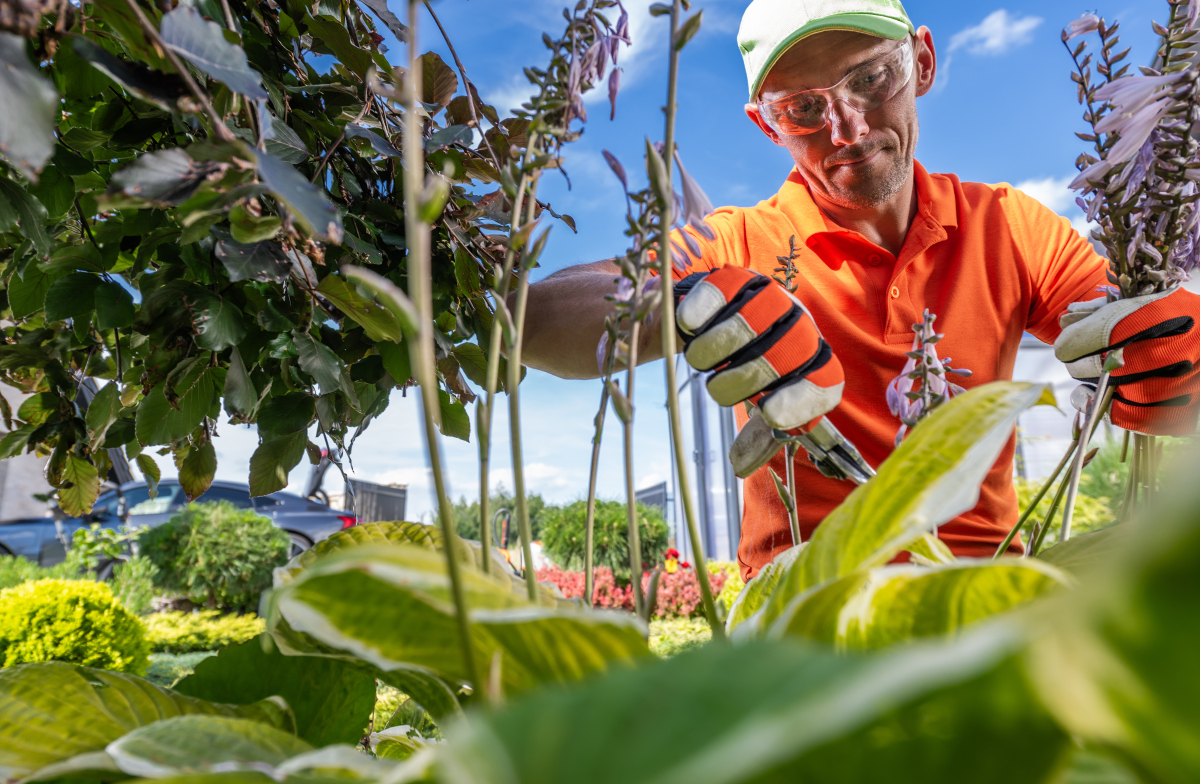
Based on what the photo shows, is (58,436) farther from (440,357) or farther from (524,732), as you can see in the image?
(524,732)

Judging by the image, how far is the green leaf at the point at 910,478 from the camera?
247mm

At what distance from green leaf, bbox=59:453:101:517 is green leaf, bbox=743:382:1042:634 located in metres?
0.98

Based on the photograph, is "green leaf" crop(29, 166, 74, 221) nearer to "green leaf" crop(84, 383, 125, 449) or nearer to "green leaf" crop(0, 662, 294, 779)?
"green leaf" crop(84, 383, 125, 449)

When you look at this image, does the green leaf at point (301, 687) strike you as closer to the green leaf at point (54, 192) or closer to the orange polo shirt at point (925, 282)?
the green leaf at point (54, 192)

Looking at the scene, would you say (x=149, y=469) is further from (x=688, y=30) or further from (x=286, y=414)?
(x=688, y=30)

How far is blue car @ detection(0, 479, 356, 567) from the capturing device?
770 cm

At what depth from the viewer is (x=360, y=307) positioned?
1.66 ft

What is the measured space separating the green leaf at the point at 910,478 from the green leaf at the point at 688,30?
0.20 metres

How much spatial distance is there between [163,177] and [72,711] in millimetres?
248

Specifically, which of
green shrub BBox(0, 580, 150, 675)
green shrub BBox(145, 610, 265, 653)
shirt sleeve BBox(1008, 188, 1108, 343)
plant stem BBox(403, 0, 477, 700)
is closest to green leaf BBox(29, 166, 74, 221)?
plant stem BBox(403, 0, 477, 700)

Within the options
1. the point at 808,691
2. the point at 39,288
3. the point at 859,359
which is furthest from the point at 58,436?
the point at 859,359

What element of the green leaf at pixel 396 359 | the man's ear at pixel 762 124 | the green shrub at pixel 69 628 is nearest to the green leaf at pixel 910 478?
the green leaf at pixel 396 359

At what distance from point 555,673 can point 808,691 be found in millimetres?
141

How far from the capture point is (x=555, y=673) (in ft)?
0.75
